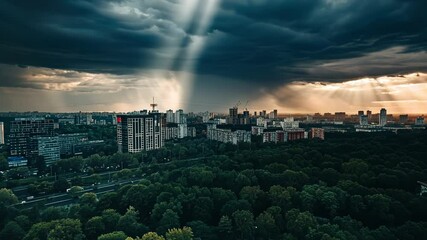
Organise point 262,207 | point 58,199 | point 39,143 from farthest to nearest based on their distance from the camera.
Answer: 1. point 39,143
2. point 58,199
3. point 262,207

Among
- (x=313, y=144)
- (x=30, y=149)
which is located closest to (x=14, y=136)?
(x=30, y=149)

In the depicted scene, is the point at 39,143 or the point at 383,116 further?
the point at 383,116

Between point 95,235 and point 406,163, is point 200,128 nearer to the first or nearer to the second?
point 406,163

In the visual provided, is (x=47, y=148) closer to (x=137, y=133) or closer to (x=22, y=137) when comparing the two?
(x=22, y=137)

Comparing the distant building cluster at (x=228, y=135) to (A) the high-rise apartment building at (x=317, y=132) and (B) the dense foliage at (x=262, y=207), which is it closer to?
(A) the high-rise apartment building at (x=317, y=132)

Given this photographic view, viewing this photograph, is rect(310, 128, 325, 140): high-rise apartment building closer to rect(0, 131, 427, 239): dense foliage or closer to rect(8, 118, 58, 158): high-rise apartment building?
rect(0, 131, 427, 239): dense foliage

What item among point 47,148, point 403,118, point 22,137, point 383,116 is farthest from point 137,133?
point 403,118

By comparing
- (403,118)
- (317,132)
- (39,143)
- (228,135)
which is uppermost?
(403,118)
